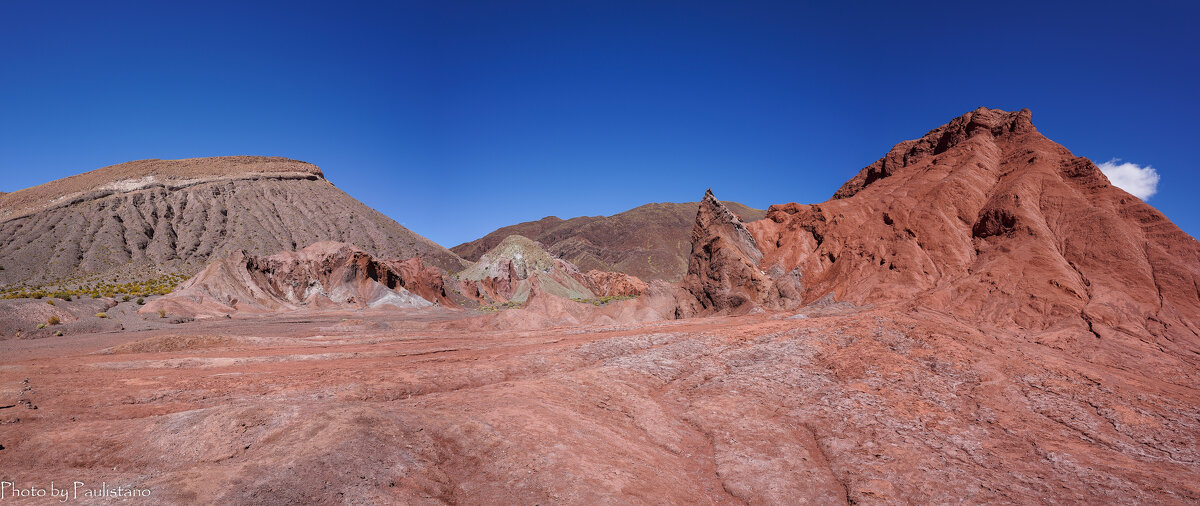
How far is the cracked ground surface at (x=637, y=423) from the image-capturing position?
6.82m

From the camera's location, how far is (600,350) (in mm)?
16516

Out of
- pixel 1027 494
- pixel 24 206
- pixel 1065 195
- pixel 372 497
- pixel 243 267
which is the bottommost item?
pixel 1027 494

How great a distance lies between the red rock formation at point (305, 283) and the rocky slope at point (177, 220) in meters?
18.8

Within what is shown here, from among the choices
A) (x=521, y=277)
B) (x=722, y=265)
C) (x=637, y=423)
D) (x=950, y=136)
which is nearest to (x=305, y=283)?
(x=521, y=277)

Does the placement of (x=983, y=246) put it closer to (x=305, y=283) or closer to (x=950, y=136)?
(x=950, y=136)

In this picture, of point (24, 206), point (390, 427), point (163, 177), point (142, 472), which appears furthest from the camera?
point (163, 177)

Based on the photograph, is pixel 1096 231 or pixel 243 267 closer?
pixel 1096 231

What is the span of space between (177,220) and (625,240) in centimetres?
10307

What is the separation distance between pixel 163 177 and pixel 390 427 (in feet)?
321

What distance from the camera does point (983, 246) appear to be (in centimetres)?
2766

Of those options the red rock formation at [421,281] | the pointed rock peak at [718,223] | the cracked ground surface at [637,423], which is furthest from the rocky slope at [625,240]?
the cracked ground surface at [637,423]

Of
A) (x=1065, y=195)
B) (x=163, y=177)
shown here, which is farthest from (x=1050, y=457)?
(x=163, y=177)

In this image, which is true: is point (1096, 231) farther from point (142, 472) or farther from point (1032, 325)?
point (142, 472)

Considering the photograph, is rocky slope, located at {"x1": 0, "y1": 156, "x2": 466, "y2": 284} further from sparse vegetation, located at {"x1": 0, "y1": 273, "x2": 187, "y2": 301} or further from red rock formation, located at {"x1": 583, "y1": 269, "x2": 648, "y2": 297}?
red rock formation, located at {"x1": 583, "y1": 269, "x2": 648, "y2": 297}
